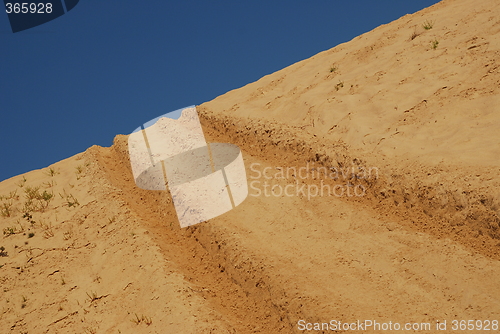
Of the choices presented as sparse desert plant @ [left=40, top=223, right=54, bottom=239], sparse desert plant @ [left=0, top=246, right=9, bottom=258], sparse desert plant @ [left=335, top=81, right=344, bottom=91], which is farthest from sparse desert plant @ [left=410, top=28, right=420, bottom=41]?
sparse desert plant @ [left=0, top=246, right=9, bottom=258]

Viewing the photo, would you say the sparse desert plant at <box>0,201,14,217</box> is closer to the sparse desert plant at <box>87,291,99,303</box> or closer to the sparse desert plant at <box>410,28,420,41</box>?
the sparse desert plant at <box>87,291,99,303</box>

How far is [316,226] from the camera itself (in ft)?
17.2

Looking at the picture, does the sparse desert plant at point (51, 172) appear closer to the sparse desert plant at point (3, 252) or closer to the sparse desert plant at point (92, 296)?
the sparse desert plant at point (3, 252)

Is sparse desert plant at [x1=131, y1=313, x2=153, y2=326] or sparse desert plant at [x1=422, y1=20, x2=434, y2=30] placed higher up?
sparse desert plant at [x1=422, y1=20, x2=434, y2=30]

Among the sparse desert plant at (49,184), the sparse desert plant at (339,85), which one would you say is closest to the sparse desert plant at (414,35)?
the sparse desert plant at (339,85)

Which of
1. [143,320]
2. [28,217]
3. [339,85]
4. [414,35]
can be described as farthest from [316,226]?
[414,35]

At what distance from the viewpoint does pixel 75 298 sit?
5121mm

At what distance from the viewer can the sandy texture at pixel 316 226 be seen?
13.6ft

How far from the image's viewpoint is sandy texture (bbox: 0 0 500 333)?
13.6ft

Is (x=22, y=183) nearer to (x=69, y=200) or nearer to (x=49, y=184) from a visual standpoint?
(x=49, y=184)

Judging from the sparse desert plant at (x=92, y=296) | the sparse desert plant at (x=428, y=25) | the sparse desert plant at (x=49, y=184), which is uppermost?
the sparse desert plant at (x=428, y=25)

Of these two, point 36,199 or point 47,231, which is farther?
point 36,199

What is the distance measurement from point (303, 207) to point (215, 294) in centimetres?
174

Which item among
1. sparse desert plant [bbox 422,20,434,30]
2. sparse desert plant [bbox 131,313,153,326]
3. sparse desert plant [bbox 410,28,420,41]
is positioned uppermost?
sparse desert plant [bbox 422,20,434,30]
